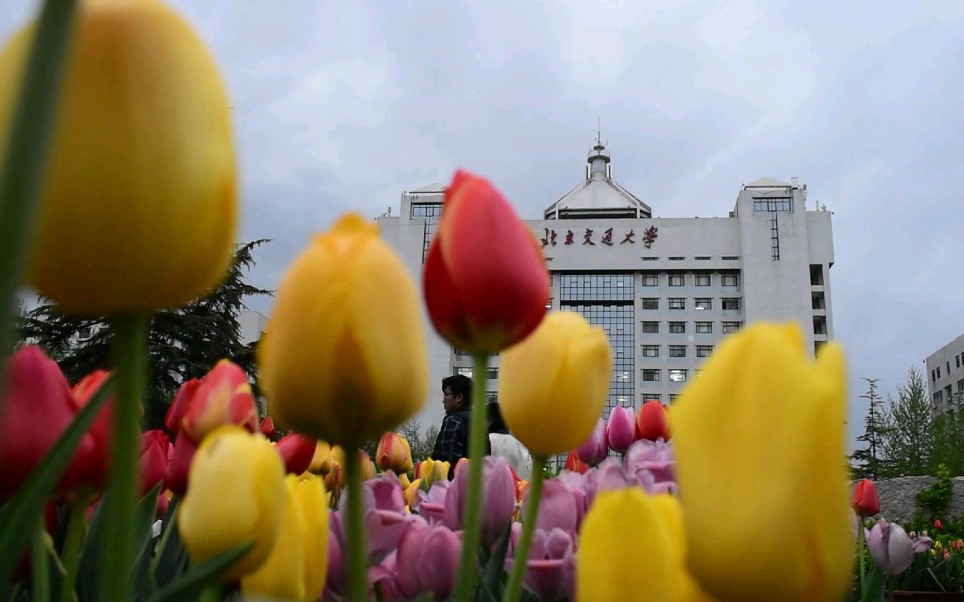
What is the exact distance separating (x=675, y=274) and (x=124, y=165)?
4009 centimetres

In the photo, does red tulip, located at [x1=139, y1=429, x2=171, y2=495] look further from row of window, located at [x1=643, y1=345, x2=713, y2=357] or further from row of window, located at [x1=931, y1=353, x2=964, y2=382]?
row of window, located at [x1=931, y1=353, x2=964, y2=382]

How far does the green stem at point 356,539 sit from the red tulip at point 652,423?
106 cm

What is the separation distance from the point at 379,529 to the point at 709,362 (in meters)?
0.39

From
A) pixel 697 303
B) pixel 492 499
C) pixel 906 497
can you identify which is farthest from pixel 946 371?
pixel 492 499

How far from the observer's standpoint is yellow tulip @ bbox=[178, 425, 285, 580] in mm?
310

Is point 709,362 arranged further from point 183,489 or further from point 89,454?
point 183,489

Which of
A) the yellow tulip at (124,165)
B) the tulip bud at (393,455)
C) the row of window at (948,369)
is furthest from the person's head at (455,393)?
the row of window at (948,369)

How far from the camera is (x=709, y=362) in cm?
26

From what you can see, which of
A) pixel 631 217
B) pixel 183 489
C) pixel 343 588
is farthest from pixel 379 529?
pixel 631 217

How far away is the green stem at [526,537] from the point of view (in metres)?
0.35

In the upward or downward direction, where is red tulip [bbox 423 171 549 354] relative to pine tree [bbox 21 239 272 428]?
downward

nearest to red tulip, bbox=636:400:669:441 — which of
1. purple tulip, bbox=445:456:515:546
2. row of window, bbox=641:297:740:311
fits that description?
purple tulip, bbox=445:456:515:546

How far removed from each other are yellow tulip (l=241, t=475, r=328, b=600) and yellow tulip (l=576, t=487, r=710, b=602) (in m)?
0.12

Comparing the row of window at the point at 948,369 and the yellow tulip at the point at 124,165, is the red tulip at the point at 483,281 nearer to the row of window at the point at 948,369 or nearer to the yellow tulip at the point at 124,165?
the yellow tulip at the point at 124,165
